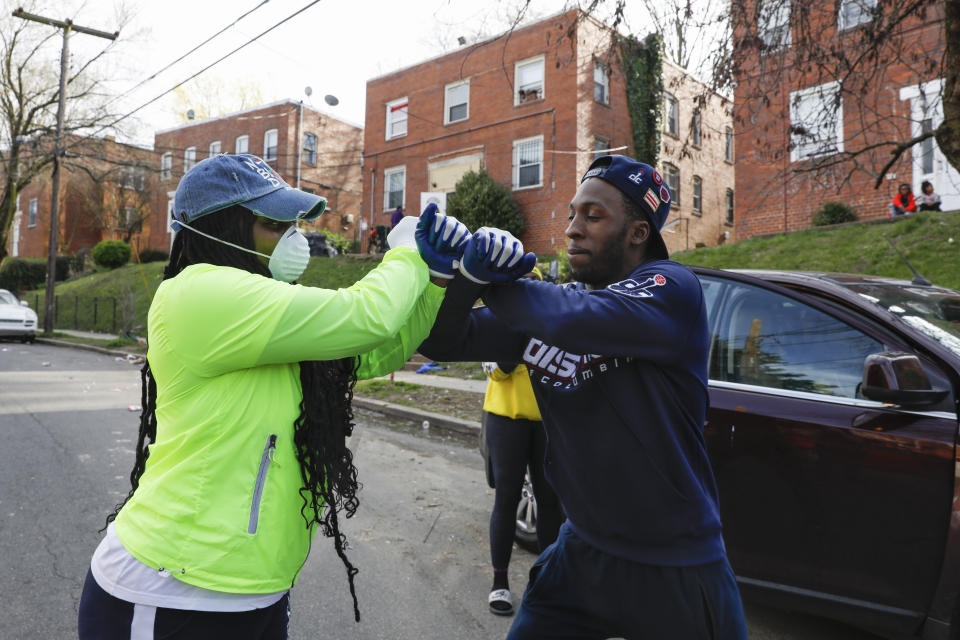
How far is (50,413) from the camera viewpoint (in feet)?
26.8

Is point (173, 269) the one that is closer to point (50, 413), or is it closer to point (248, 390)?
point (248, 390)

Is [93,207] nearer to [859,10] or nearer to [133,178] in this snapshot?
[133,178]

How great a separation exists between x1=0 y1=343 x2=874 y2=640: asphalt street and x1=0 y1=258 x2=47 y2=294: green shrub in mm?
33339

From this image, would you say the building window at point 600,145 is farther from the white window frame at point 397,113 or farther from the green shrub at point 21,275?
the green shrub at point 21,275

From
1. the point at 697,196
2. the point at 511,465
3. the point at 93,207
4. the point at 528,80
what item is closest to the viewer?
the point at 511,465

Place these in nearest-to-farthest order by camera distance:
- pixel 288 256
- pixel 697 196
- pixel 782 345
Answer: pixel 288 256 → pixel 782 345 → pixel 697 196

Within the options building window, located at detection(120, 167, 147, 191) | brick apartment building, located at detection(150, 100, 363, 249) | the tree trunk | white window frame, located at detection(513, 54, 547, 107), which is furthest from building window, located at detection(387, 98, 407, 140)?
the tree trunk

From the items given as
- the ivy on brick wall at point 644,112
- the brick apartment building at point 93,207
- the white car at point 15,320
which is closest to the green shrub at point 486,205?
the ivy on brick wall at point 644,112

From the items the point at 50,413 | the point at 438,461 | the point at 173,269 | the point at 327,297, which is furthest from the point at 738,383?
the point at 50,413

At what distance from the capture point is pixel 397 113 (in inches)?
994

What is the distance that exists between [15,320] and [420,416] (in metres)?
17.1

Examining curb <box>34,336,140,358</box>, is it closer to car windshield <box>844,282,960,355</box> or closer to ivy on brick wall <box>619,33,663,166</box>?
ivy on brick wall <box>619,33,663,166</box>

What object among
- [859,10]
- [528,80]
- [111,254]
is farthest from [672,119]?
[111,254]

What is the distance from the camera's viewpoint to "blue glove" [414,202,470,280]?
1697mm
